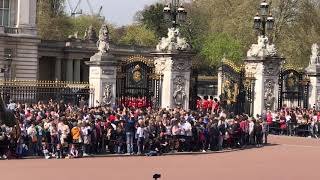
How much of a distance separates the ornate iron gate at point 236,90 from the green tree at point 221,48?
28.9 metres

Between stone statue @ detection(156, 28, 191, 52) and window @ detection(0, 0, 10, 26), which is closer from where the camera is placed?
stone statue @ detection(156, 28, 191, 52)

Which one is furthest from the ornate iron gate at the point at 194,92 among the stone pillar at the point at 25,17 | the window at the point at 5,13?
the window at the point at 5,13

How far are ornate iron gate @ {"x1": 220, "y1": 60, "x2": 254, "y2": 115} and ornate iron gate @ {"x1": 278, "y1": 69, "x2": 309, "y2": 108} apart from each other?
1.78 metres

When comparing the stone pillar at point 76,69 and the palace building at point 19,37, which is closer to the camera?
the palace building at point 19,37

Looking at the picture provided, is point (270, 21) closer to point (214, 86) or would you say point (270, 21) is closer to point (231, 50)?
point (214, 86)

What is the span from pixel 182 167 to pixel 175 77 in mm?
13070

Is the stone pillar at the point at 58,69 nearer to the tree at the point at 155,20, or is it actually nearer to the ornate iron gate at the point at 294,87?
the tree at the point at 155,20

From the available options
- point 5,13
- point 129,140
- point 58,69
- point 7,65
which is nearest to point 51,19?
point 58,69

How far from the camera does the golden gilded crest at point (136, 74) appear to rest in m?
35.8

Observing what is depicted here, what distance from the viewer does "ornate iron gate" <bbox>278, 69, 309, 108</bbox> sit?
1572 inches

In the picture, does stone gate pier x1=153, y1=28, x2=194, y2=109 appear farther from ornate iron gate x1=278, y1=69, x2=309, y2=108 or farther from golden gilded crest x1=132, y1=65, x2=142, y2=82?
ornate iron gate x1=278, y1=69, x2=309, y2=108

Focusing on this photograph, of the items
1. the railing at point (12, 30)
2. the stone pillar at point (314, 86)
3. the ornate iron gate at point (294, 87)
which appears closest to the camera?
the ornate iron gate at point (294, 87)

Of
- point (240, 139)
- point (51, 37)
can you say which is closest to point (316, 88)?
point (240, 139)

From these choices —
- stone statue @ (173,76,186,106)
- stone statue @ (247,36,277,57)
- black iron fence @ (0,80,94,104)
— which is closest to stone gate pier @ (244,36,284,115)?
stone statue @ (247,36,277,57)
